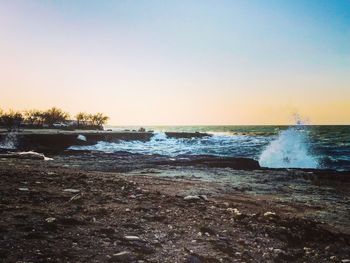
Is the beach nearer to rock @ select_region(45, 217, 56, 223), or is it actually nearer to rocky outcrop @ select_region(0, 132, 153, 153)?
rock @ select_region(45, 217, 56, 223)

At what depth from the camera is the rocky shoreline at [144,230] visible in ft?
16.4

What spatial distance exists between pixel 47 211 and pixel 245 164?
19.9 meters

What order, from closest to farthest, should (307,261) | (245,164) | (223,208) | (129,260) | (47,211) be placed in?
1. (129,260)
2. (307,261)
3. (47,211)
4. (223,208)
5. (245,164)

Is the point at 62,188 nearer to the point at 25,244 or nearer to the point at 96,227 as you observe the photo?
the point at 96,227

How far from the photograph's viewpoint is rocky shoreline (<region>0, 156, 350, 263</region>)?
5.00m

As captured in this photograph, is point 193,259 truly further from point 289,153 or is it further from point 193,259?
point 289,153

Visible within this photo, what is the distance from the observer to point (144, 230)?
619 cm

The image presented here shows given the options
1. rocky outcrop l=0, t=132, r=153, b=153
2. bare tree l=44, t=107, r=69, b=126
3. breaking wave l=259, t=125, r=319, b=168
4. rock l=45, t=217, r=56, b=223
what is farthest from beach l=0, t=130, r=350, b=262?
bare tree l=44, t=107, r=69, b=126

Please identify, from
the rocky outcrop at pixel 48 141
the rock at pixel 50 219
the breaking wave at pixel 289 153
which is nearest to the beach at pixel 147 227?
the rock at pixel 50 219

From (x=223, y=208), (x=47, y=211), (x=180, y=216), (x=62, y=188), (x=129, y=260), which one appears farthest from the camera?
(x=62, y=188)

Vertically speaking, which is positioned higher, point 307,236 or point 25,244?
point 25,244

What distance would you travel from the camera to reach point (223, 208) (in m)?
8.77

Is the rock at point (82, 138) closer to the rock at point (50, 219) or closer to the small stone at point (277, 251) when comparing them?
the rock at point (50, 219)

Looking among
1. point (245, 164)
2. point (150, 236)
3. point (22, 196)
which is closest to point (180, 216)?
point (150, 236)
